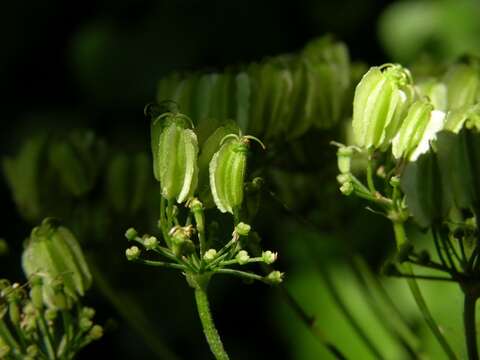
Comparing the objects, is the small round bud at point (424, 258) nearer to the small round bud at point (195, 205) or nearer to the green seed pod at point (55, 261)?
the small round bud at point (195, 205)

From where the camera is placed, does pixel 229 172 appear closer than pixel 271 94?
Yes

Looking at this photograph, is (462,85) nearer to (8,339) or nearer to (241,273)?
(241,273)

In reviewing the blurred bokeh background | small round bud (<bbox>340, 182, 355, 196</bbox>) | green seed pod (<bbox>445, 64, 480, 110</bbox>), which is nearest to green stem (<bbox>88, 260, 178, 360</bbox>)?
the blurred bokeh background

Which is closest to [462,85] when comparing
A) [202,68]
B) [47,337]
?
[202,68]

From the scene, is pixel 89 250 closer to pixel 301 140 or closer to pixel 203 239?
pixel 301 140

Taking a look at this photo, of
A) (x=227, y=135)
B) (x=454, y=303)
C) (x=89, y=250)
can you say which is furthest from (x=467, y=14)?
(x=227, y=135)
